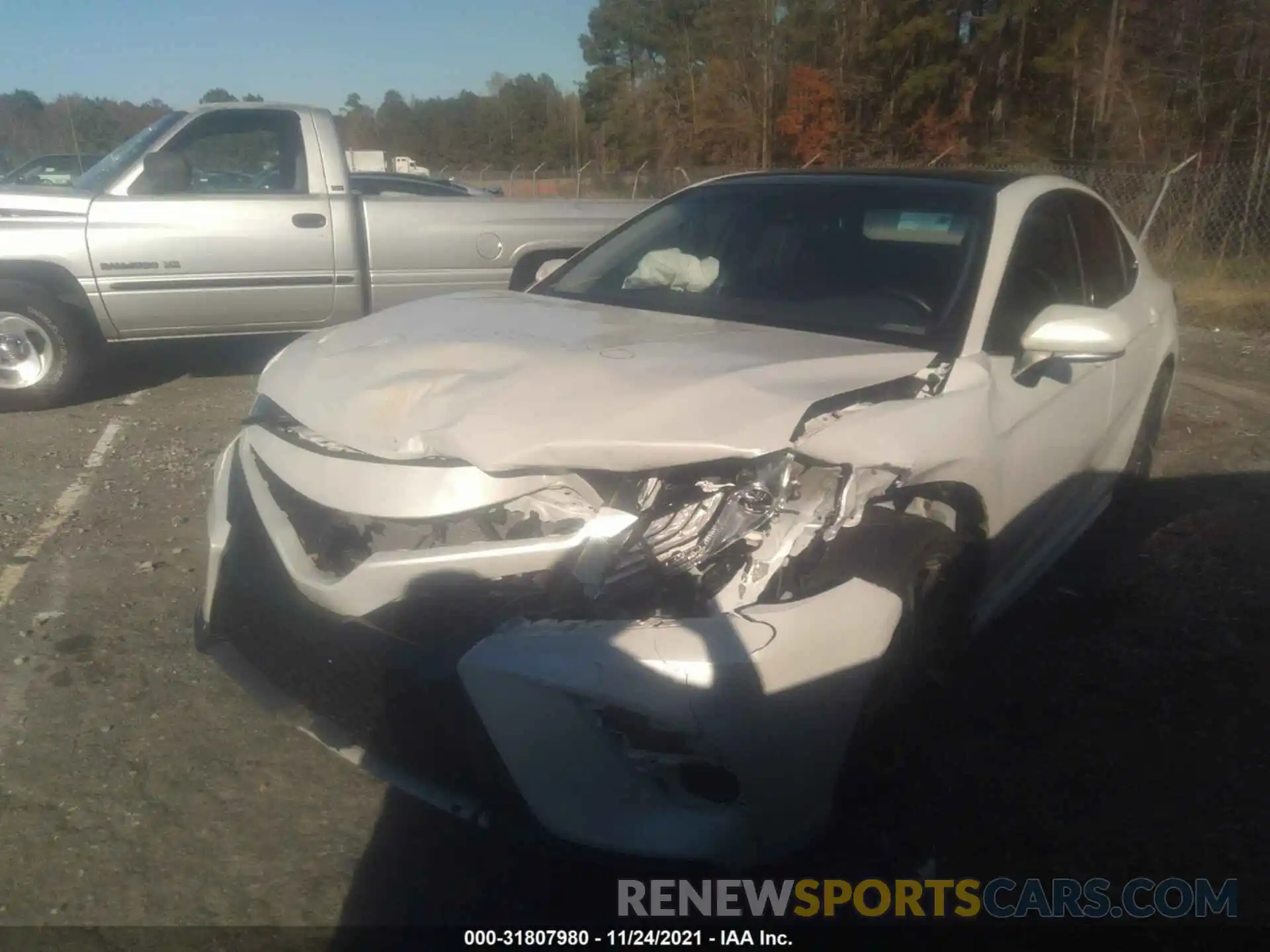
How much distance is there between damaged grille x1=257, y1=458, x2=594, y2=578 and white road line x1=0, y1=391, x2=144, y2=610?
6.72 ft

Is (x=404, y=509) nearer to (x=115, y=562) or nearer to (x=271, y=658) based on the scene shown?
(x=271, y=658)

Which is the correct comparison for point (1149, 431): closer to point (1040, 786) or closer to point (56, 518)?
point (1040, 786)

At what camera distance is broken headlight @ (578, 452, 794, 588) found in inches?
87.7

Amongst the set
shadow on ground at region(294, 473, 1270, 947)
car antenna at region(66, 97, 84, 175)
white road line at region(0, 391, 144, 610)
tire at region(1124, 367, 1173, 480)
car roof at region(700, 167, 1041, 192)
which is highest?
car antenna at region(66, 97, 84, 175)

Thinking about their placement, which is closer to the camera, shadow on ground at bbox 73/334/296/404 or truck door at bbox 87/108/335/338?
truck door at bbox 87/108/335/338

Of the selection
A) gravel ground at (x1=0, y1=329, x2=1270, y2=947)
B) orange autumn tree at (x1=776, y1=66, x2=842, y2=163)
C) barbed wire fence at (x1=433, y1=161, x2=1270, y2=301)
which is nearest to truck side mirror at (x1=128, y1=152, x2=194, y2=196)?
gravel ground at (x1=0, y1=329, x2=1270, y2=947)

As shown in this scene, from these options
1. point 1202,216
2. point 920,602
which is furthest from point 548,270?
point 1202,216

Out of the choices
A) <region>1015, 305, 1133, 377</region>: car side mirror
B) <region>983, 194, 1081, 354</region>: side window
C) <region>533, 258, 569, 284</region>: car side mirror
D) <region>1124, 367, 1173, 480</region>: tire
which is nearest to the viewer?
<region>1015, 305, 1133, 377</region>: car side mirror

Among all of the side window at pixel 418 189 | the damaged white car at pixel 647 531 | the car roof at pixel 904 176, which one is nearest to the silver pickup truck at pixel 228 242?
the side window at pixel 418 189

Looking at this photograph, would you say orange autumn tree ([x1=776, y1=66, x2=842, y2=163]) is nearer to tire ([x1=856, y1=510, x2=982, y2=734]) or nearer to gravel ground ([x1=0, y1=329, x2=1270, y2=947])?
gravel ground ([x1=0, y1=329, x2=1270, y2=947])

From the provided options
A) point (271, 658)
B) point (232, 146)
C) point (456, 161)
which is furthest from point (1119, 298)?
point (456, 161)

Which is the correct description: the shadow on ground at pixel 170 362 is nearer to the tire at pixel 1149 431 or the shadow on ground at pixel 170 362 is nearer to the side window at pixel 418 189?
the side window at pixel 418 189

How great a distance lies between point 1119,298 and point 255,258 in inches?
204

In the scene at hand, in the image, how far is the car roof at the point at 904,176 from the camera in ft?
11.8
